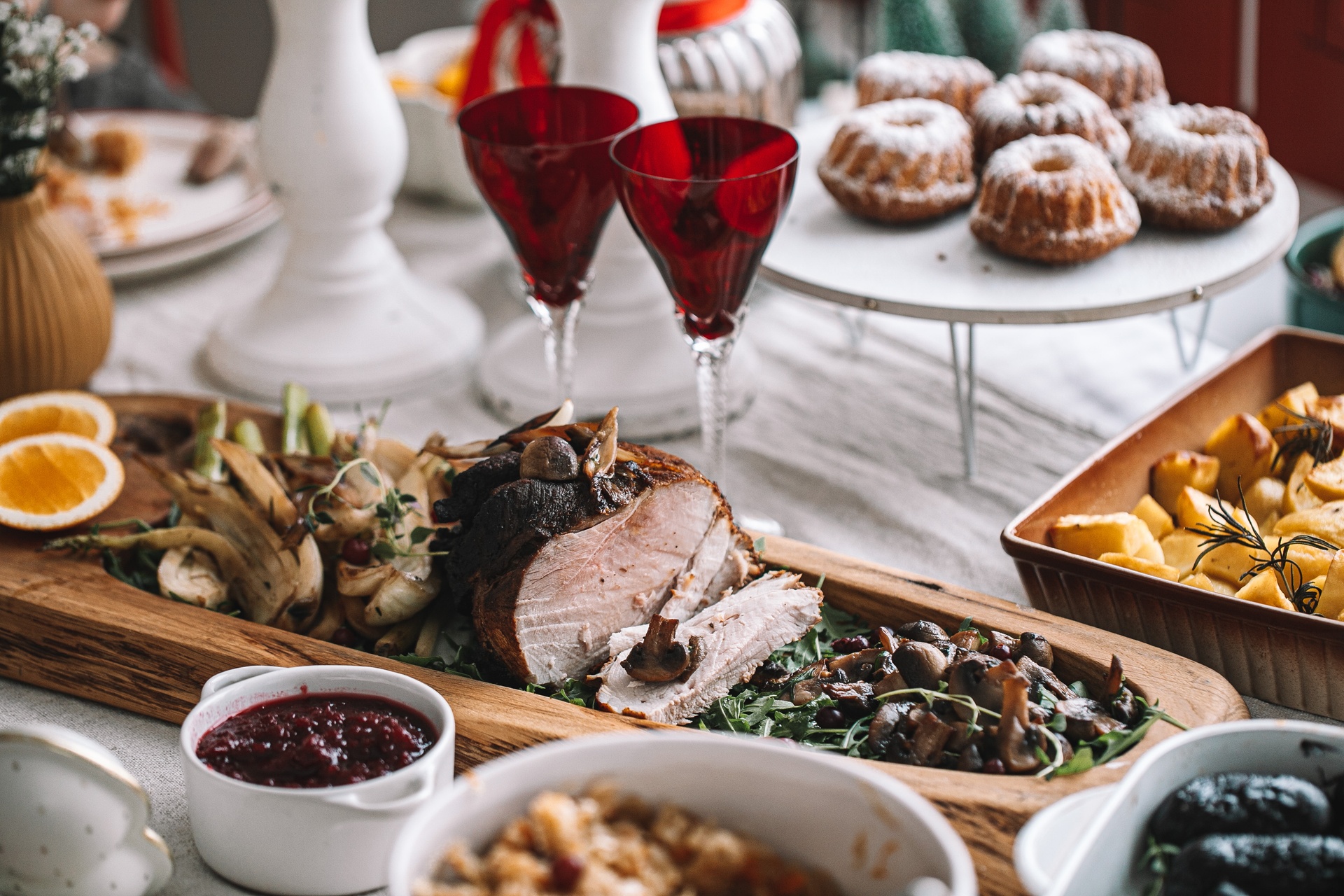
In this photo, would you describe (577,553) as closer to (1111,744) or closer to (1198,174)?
(1111,744)

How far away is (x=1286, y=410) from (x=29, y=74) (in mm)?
1676

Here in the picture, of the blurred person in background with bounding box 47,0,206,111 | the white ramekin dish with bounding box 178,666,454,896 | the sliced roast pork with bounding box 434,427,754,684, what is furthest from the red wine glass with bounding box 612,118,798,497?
the blurred person in background with bounding box 47,0,206,111

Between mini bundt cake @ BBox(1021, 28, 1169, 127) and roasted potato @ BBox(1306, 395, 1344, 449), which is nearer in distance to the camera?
roasted potato @ BBox(1306, 395, 1344, 449)

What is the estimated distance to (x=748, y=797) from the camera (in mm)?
834

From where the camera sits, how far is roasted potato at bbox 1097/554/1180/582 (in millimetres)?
1285

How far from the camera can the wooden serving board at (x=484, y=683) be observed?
1056mm

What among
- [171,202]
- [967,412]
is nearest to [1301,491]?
[967,412]

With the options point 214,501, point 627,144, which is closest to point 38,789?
point 214,501

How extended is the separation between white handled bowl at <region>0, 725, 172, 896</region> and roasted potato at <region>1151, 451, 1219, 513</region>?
3.73ft

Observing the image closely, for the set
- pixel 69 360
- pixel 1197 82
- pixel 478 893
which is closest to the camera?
pixel 478 893

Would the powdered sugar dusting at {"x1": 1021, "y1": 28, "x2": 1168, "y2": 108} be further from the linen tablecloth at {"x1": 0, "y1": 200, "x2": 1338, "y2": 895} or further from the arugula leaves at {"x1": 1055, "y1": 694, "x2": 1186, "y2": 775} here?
the arugula leaves at {"x1": 1055, "y1": 694, "x2": 1186, "y2": 775}

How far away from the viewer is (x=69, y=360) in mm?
1949

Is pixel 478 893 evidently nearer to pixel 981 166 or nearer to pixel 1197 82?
pixel 981 166

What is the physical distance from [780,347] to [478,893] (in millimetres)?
1569
